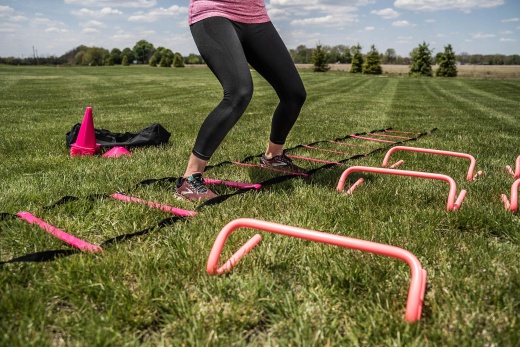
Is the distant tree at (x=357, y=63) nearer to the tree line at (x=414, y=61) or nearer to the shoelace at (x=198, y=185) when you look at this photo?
the tree line at (x=414, y=61)

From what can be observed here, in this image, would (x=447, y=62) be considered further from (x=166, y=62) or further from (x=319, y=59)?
(x=166, y=62)

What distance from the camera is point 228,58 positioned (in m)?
3.15

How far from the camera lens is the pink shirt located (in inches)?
127

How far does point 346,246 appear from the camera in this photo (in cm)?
173

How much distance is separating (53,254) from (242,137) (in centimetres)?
471

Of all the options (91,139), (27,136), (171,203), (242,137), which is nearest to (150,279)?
(171,203)

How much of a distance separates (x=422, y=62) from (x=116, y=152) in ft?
201

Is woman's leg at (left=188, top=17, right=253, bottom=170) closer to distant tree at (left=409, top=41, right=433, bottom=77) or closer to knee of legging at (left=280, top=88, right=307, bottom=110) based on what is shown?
knee of legging at (left=280, top=88, right=307, bottom=110)

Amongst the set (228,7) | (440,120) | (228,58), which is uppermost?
(228,7)

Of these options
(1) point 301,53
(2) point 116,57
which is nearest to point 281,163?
(2) point 116,57

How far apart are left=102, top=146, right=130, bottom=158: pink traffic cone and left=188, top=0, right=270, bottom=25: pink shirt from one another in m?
2.18

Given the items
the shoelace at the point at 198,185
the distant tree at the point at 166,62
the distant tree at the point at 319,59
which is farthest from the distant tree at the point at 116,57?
the shoelace at the point at 198,185

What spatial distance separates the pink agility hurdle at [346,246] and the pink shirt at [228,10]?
1.83m

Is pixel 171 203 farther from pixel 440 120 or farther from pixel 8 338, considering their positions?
pixel 440 120
